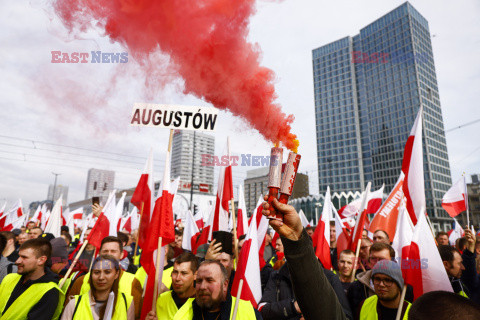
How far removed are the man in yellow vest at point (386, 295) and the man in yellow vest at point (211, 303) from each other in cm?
125

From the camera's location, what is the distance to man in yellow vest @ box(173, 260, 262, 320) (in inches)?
120

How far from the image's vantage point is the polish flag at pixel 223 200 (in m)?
5.82

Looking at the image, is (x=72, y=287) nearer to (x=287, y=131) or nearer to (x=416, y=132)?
(x=287, y=131)

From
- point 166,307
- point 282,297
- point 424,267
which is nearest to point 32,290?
point 166,307

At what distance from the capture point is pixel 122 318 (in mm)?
3314

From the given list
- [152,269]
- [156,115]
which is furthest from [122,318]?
[156,115]

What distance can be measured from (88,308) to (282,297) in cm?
223

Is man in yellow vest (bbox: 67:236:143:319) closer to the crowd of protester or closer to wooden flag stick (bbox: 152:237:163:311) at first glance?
the crowd of protester

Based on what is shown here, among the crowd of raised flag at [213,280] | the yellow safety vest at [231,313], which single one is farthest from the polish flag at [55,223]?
the yellow safety vest at [231,313]

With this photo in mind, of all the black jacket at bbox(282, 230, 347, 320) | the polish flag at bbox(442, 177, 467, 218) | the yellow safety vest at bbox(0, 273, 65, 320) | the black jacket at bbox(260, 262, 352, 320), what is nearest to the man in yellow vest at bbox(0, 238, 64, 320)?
the yellow safety vest at bbox(0, 273, 65, 320)

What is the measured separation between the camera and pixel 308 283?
142 cm

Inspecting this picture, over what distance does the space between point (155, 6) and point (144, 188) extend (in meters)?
3.42

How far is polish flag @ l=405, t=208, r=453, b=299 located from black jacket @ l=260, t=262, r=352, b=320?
782 millimetres

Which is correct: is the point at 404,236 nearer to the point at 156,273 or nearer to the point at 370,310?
the point at 370,310
